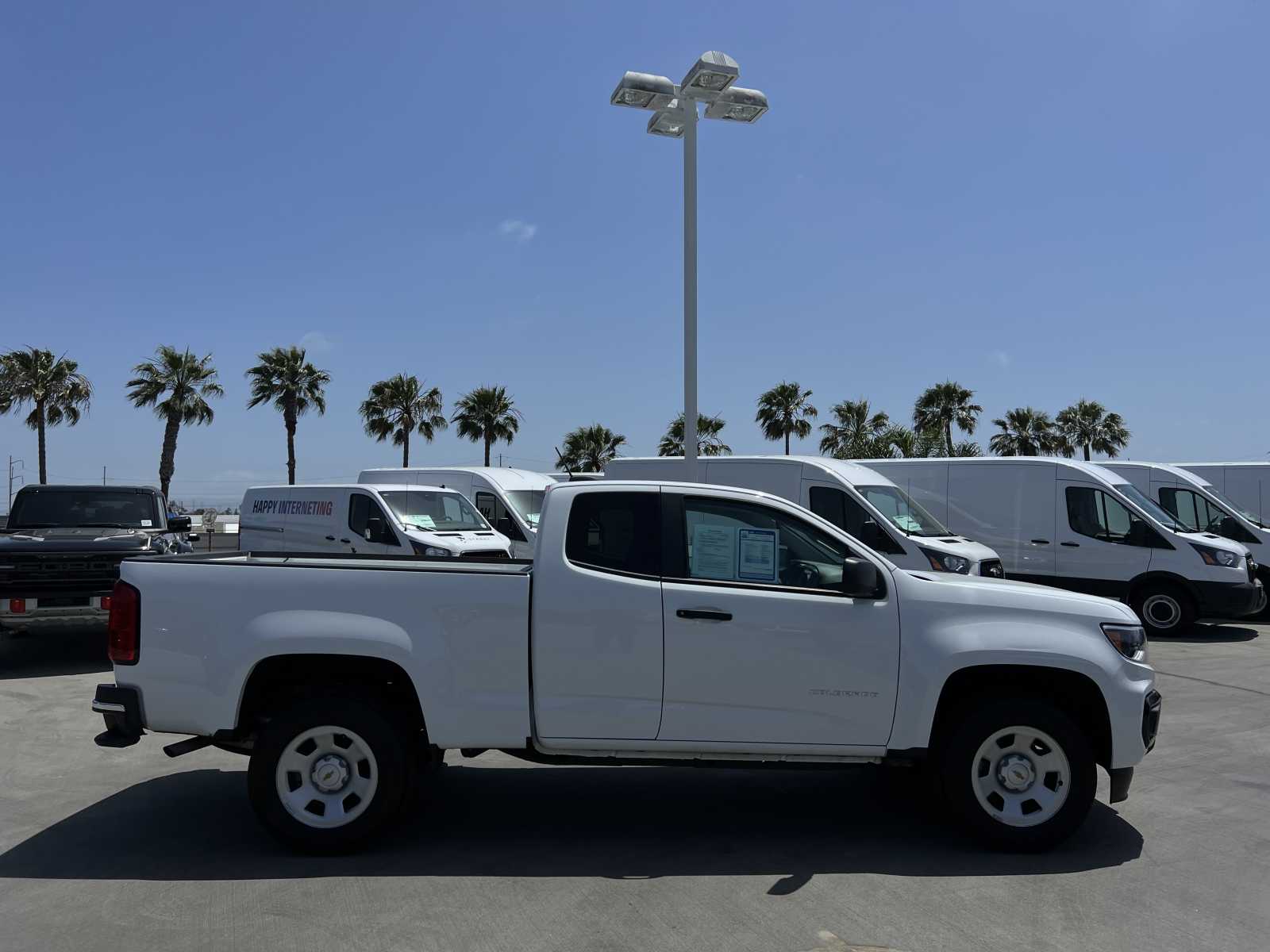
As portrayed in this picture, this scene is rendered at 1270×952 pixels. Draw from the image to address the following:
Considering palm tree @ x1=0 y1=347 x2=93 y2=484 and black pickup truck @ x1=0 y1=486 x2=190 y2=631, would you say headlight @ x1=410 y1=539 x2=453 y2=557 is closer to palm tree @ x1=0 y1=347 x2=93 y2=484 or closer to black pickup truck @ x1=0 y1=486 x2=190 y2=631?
black pickup truck @ x1=0 y1=486 x2=190 y2=631

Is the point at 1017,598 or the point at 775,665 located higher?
the point at 1017,598

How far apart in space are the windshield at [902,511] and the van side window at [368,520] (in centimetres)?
667

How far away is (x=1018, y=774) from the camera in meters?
5.08

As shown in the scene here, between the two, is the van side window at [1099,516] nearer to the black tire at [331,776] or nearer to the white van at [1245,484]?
the white van at [1245,484]

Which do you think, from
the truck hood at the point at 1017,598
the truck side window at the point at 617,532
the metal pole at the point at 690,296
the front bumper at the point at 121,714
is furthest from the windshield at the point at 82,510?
the truck hood at the point at 1017,598

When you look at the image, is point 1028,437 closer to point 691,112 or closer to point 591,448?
point 591,448

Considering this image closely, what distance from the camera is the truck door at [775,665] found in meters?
4.97

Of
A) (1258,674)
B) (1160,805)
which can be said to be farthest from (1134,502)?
(1160,805)

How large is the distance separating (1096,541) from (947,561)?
329 centimetres

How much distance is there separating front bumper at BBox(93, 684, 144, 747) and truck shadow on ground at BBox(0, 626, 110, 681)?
5462 millimetres

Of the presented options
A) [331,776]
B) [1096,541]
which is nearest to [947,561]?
[1096,541]

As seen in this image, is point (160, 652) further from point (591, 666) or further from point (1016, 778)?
point (1016, 778)

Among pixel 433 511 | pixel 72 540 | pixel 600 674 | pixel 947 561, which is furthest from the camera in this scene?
pixel 433 511

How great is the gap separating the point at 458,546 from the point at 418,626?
9.08 meters
